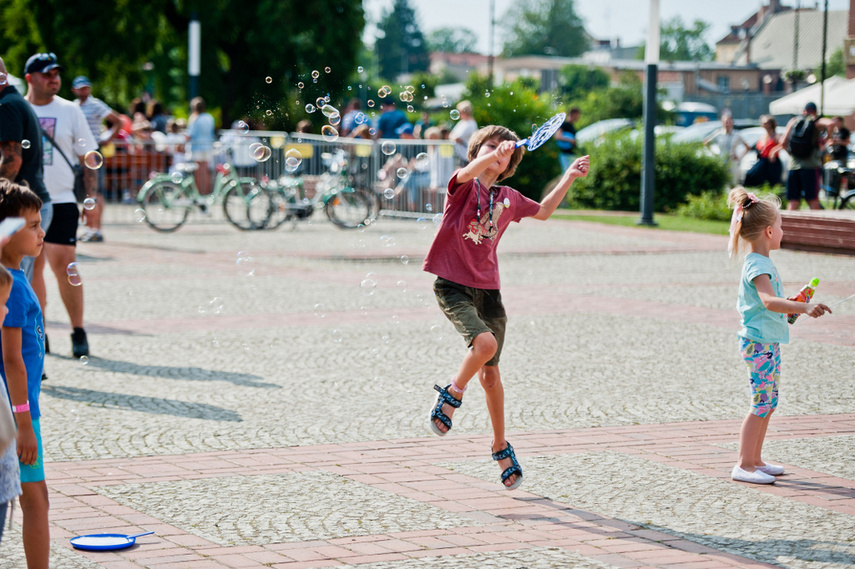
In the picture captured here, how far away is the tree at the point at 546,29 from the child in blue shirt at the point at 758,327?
137 metres

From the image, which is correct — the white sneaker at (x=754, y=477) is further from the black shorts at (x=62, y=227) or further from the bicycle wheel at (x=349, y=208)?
the bicycle wheel at (x=349, y=208)

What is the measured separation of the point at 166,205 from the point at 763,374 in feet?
42.7

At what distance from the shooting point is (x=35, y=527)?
3.43 m

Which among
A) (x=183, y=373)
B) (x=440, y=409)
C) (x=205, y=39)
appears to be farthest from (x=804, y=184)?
(x=205, y=39)

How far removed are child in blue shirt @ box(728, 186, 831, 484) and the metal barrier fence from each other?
11.4m

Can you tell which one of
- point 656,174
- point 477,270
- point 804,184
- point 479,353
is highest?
point 656,174

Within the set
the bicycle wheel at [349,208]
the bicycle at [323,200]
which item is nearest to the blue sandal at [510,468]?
the bicycle at [323,200]

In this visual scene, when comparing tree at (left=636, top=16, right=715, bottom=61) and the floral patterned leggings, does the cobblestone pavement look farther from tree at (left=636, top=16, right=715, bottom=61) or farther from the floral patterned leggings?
tree at (left=636, top=16, right=715, bottom=61)

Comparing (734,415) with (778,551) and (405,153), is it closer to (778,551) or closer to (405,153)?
(778,551)

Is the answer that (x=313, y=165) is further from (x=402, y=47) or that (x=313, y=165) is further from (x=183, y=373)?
(x=402, y=47)

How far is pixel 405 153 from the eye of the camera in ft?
59.9

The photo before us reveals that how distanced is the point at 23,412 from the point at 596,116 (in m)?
50.5

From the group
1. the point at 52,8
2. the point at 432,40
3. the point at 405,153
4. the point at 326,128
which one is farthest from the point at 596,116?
the point at 432,40

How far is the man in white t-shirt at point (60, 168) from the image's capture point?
7.29m
